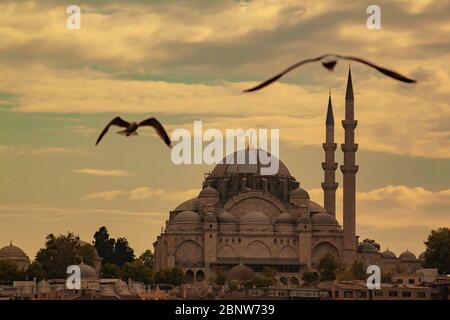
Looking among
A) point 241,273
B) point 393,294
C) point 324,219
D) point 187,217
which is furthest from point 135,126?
point 187,217

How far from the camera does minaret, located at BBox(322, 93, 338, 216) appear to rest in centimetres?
18312

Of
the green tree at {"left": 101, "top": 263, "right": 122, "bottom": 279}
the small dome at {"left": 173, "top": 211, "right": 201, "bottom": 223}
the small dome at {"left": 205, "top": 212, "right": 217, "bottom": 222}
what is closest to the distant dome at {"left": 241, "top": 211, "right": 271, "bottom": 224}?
the small dome at {"left": 205, "top": 212, "right": 217, "bottom": 222}

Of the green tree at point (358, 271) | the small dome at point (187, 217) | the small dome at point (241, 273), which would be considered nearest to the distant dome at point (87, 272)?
the small dome at point (241, 273)

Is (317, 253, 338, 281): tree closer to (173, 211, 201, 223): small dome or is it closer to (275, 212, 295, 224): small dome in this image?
(275, 212, 295, 224): small dome

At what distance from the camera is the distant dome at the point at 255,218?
626ft

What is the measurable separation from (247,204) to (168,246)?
10593mm

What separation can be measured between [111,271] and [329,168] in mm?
21604

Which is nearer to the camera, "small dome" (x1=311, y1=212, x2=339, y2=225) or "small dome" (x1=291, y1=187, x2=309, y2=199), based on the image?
"small dome" (x1=311, y1=212, x2=339, y2=225)

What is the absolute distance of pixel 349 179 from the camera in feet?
579

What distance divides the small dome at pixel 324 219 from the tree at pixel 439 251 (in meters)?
8.86

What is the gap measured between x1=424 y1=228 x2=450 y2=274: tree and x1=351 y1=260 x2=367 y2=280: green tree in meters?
14.0

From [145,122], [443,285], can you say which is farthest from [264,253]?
[145,122]
